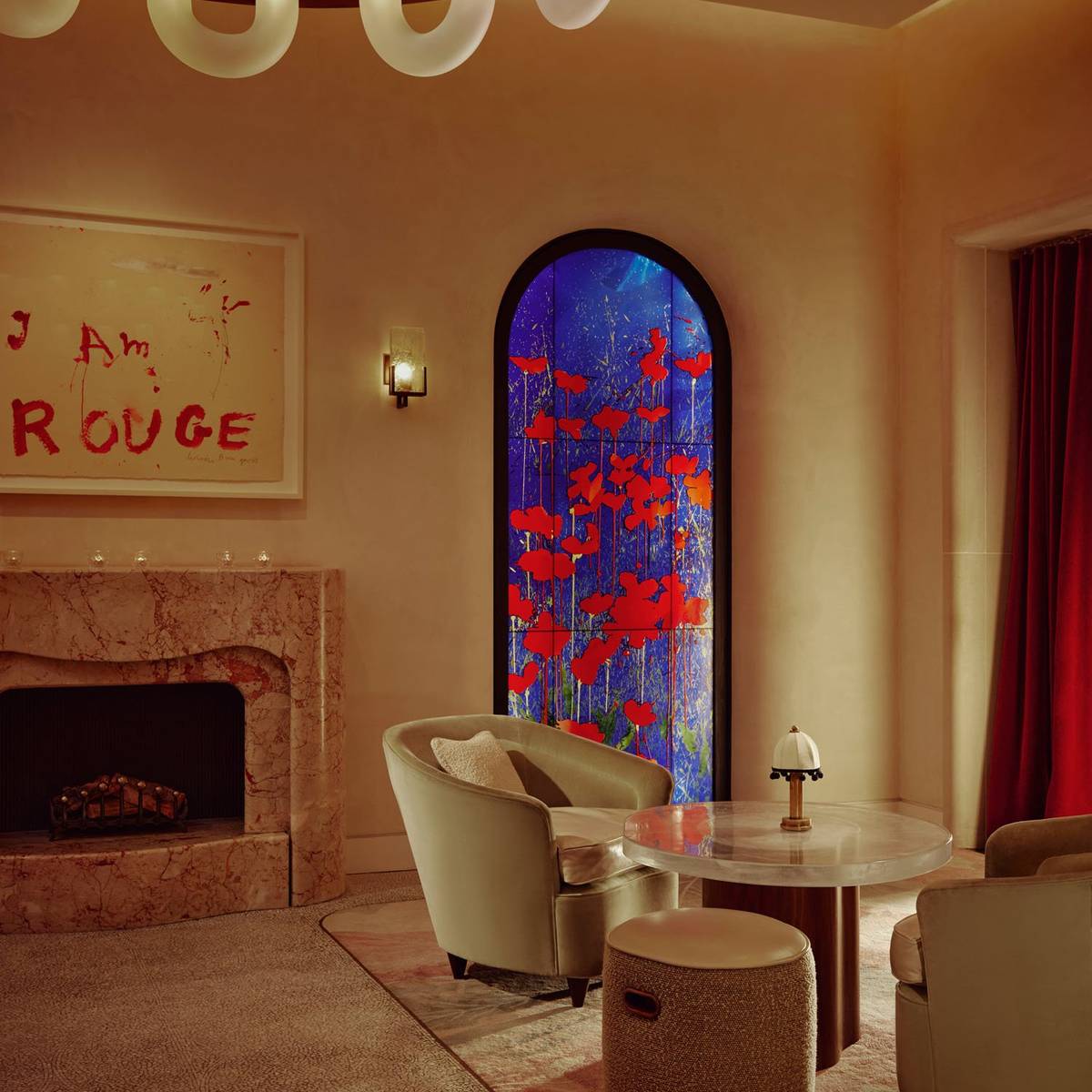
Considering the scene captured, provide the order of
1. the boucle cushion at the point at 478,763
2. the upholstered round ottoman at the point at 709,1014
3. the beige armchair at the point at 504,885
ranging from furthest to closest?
1. the boucle cushion at the point at 478,763
2. the beige armchair at the point at 504,885
3. the upholstered round ottoman at the point at 709,1014

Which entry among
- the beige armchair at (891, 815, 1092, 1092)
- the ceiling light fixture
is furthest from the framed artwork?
the beige armchair at (891, 815, 1092, 1092)

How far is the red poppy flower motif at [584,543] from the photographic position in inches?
205

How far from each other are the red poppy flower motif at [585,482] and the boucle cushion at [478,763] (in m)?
1.50

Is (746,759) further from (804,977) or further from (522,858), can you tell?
(804,977)

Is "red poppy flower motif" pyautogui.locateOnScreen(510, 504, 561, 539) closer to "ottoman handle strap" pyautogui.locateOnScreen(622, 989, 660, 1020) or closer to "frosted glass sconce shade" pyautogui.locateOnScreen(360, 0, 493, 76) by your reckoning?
"ottoman handle strap" pyautogui.locateOnScreen(622, 989, 660, 1020)

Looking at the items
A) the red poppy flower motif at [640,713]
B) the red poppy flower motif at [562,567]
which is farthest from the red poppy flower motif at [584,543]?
the red poppy flower motif at [640,713]

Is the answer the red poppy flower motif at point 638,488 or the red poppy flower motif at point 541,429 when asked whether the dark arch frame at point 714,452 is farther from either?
the red poppy flower motif at point 638,488

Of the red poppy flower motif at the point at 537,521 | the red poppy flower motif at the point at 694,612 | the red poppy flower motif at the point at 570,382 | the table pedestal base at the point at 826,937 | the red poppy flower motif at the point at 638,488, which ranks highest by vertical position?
the red poppy flower motif at the point at 570,382

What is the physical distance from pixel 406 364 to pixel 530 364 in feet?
1.93

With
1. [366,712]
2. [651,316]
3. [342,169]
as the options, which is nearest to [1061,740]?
[651,316]

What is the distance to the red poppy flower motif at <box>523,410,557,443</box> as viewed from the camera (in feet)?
16.9

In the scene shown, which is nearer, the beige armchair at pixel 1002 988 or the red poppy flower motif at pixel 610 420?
the beige armchair at pixel 1002 988

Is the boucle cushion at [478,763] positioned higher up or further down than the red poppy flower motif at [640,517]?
further down

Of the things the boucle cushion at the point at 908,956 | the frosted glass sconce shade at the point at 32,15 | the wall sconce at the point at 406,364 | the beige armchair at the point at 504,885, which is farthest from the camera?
the wall sconce at the point at 406,364
